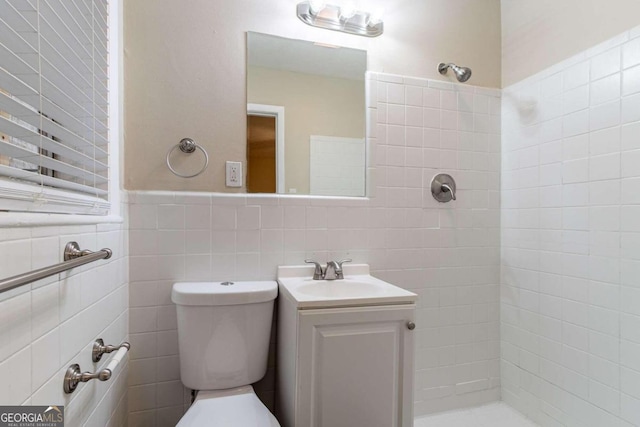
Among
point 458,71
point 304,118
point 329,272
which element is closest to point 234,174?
point 304,118

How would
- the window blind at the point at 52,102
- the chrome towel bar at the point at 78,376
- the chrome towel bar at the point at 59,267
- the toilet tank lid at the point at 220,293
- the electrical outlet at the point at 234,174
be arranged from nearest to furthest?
the chrome towel bar at the point at 59,267 < the window blind at the point at 52,102 < the chrome towel bar at the point at 78,376 < the toilet tank lid at the point at 220,293 < the electrical outlet at the point at 234,174

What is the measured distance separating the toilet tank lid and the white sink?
0.09m

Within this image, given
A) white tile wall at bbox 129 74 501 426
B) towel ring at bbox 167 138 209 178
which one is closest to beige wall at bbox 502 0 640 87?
white tile wall at bbox 129 74 501 426

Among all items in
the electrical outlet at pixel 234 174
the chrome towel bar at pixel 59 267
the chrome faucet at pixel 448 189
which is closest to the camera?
the chrome towel bar at pixel 59 267

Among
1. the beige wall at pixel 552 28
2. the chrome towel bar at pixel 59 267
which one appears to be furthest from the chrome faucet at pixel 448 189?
the chrome towel bar at pixel 59 267

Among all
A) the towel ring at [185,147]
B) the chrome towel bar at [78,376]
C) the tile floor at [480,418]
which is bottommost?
the tile floor at [480,418]

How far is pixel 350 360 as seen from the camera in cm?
117

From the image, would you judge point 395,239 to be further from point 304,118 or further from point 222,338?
point 222,338

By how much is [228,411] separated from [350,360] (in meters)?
0.48

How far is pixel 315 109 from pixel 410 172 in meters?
0.62

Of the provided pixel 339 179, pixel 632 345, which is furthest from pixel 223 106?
pixel 632 345

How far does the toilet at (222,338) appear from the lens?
4.17 ft

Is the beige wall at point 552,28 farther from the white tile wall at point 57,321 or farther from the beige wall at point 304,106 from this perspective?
the white tile wall at point 57,321

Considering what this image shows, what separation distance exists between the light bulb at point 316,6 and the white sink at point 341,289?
4.15ft
